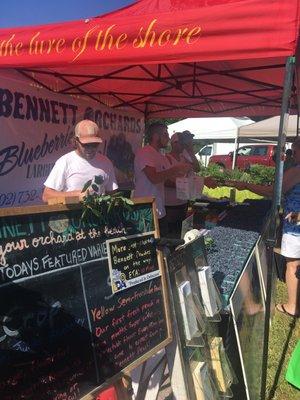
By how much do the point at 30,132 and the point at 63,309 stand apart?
3.10 metres

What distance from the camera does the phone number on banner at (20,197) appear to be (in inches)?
154

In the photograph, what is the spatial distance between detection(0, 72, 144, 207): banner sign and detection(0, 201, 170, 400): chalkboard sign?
2.45m

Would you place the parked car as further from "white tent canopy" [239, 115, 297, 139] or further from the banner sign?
the banner sign

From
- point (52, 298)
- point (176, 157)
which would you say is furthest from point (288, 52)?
point (176, 157)

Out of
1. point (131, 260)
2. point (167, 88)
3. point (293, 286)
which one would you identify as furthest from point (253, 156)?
point (131, 260)

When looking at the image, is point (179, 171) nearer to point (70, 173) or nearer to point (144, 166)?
point (144, 166)

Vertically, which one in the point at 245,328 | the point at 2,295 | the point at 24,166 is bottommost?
the point at 245,328

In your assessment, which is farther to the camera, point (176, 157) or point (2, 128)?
point (176, 157)

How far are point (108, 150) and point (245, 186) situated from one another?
9.13ft

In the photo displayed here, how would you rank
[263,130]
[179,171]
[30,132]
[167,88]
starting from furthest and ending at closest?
[263,130] → [167,88] → [30,132] → [179,171]

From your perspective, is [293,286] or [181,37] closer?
[181,37]

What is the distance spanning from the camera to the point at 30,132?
4.25 metres

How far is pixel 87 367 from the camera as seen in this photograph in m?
1.59

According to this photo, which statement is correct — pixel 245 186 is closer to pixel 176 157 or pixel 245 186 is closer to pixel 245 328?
pixel 176 157
